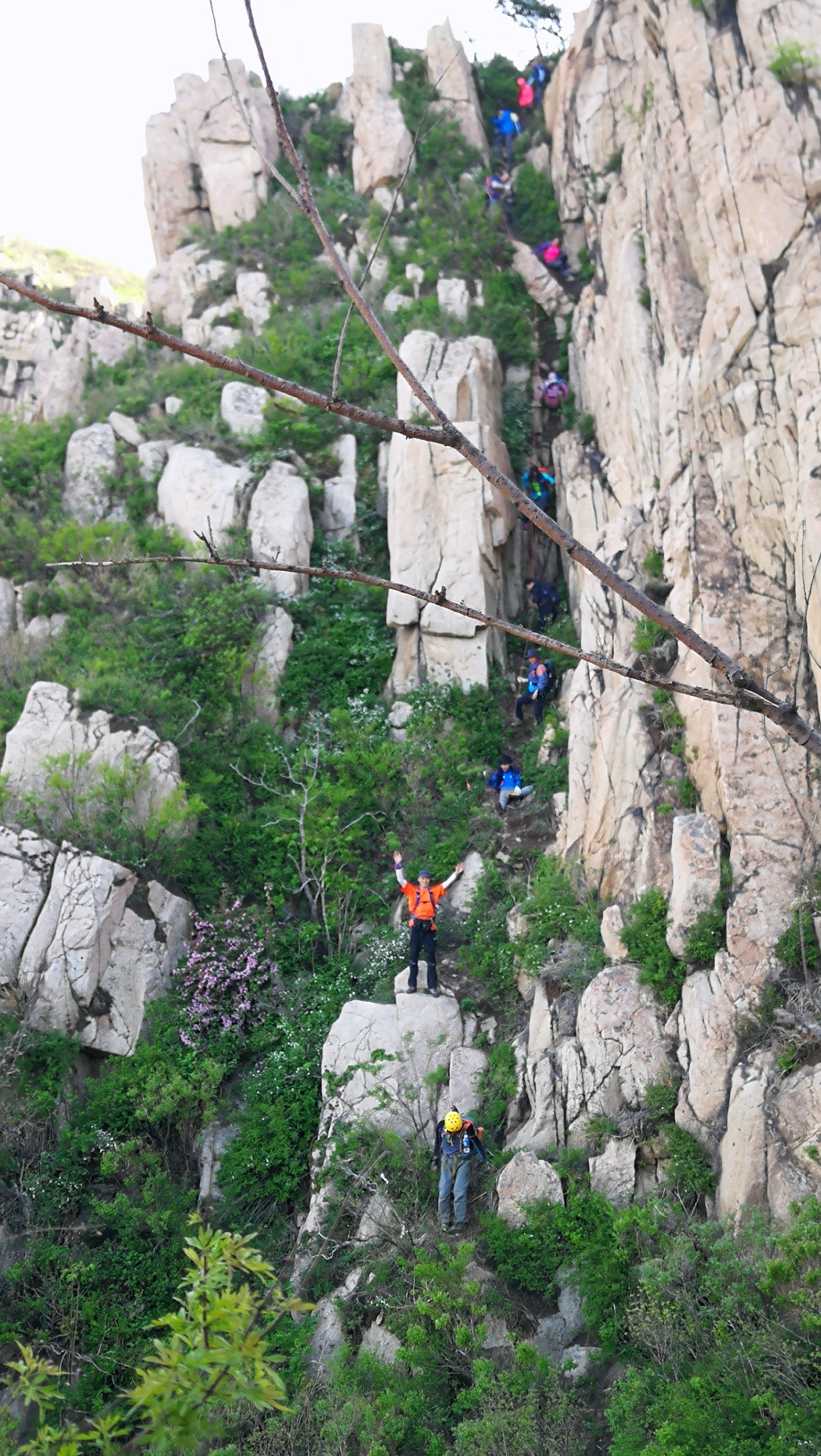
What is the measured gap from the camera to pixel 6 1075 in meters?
10.1

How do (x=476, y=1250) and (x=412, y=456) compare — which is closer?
(x=476, y=1250)

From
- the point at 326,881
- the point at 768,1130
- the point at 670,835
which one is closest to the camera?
the point at 768,1130

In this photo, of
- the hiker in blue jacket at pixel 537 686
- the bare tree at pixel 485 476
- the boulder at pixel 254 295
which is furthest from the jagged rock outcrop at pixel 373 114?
the bare tree at pixel 485 476

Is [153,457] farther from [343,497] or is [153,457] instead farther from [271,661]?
[271,661]

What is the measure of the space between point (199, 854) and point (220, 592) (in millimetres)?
4857

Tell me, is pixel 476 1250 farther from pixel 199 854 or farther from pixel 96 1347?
pixel 199 854

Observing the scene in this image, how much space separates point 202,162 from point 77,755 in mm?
19683

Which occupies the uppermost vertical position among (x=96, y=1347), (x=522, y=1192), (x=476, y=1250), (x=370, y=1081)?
(x=370, y=1081)

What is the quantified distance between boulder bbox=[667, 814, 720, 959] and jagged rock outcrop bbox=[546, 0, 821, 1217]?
0.16 meters

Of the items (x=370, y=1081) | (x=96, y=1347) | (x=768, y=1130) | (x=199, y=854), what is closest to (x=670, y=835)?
(x=768, y=1130)

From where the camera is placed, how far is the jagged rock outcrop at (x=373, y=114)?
23.3 meters

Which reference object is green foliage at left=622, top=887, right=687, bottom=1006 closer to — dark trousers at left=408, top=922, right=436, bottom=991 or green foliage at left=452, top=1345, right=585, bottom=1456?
dark trousers at left=408, top=922, right=436, bottom=991

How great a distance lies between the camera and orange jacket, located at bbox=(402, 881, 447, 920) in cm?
1072

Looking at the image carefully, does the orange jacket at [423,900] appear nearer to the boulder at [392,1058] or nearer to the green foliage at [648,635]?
the boulder at [392,1058]
